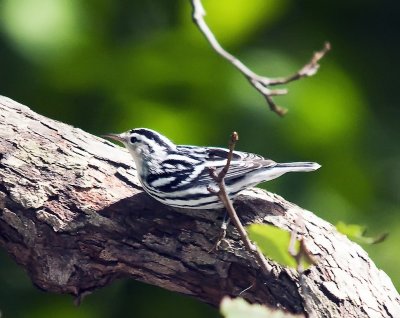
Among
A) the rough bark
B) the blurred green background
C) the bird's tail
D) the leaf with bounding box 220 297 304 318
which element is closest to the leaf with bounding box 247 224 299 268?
the leaf with bounding box 220 297 304 318

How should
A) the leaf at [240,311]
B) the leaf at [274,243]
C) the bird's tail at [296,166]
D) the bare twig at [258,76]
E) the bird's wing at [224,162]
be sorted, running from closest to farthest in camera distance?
the leaf at [240,311] → the leaf at [274,243] → the bare twig at [258,76] → the bird's wing at [224,162] → the bird's tail at [296,166]

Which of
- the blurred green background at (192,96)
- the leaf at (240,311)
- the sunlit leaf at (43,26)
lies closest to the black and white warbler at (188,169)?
the blurred green background at (192,96)

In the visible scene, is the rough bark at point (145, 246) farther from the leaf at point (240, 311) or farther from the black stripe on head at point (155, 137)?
the leaf at point (240, 311)

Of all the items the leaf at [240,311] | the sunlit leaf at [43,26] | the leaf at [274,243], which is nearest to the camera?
the leaf at [240,311]

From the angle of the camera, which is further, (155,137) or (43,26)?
(43,26)

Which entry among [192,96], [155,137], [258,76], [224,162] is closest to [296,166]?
[224,162]

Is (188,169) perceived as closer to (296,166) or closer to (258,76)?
(296,166)

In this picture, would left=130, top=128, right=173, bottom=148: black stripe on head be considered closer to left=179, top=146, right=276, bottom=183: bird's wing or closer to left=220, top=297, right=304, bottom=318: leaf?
left=179, top=146, right=276, bottom=183: bird's wing
